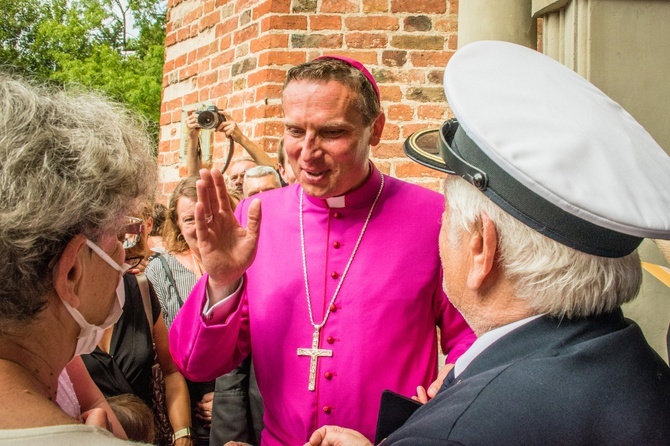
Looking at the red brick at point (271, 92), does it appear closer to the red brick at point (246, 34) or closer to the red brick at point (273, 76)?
the red brick at point (273, 76)

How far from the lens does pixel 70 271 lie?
58.2 inches

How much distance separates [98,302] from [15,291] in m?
0.22

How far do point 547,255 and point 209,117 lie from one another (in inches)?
144

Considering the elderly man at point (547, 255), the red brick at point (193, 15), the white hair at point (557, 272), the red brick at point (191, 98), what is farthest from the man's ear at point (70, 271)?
the red brick at point (193, 15)

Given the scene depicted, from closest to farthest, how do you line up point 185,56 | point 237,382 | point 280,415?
point 280,415 < point 237,382 < point 185,56

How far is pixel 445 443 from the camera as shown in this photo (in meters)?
1.26

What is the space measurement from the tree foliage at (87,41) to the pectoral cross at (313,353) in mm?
22056

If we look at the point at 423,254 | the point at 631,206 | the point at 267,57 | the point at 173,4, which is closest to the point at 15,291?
the point at 631,206

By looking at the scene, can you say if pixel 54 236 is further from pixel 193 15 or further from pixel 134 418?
pixel 193 15

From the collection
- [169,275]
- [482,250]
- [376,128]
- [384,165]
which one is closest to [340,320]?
[376,128]

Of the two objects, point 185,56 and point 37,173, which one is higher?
point 185,56

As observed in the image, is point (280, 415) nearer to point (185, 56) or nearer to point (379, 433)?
point (379, 433)

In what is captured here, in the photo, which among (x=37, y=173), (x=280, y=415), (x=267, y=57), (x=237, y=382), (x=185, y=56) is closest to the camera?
(x=37, y=173)

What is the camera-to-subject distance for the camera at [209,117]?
186 inches
